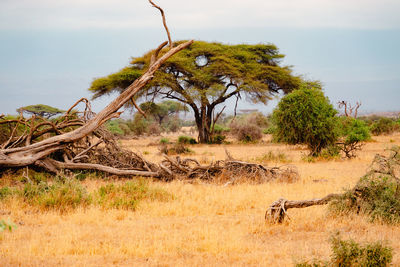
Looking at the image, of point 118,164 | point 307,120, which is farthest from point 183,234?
point 307,120

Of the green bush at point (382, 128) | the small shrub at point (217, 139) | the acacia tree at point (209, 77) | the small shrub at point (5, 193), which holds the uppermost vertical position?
the acacia tree at point (209, 77)

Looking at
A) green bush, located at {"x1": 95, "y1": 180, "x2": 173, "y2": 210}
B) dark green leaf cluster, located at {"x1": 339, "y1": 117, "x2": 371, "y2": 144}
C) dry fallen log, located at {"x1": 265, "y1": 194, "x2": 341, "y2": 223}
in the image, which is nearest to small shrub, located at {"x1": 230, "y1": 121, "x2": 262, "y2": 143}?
dark green leaf cluster, located at {"x1": 339, "y1": 117, "x2": 371, "y2": 144}

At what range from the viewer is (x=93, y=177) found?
11102mm

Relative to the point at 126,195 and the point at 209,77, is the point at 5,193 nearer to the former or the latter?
the point at 126,195

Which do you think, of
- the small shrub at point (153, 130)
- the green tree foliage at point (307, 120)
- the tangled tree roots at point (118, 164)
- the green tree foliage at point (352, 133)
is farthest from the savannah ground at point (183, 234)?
the small shrub at point (153, 130)

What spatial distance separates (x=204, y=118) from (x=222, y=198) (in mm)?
22045

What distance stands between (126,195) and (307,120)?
35.2 ft

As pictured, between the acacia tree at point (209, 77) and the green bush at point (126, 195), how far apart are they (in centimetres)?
1952

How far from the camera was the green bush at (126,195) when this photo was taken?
780 centimetres

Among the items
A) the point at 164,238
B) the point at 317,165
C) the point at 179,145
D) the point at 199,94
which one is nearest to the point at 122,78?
the point at 199,94

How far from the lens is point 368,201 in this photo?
6.88 metres

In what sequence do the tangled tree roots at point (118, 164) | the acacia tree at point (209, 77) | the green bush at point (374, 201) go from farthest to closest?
1. the acacia tree at point (209, 77)
2. the tangled tree roots at point (118, 164)
3. the green bush at point (374, 201)

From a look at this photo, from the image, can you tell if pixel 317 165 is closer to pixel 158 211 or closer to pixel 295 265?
pixel 158 211

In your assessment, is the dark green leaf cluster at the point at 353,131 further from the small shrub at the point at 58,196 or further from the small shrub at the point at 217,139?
the small shrub at the point at 58,196
